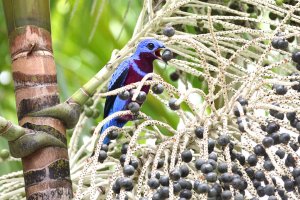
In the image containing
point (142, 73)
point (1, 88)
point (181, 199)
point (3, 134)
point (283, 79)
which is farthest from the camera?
point (1, 88)

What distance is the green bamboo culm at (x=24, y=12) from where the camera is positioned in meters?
2.09

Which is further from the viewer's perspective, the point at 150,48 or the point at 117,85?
the point at 117,85

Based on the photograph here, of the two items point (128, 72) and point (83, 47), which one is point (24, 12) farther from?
point (83, 47)

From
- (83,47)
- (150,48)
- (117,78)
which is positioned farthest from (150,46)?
(83,47)

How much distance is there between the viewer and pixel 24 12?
210 cm

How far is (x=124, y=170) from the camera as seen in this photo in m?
1.68

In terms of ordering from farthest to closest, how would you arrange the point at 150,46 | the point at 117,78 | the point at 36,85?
the point at 117,78 → the point at 150,46 → the point at 36,85

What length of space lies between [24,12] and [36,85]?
0.20 m

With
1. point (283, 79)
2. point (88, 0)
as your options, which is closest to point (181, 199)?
point (283, 79)

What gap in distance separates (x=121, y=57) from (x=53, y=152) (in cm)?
34

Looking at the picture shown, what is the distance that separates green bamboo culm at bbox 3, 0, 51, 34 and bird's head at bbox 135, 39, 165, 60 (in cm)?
32

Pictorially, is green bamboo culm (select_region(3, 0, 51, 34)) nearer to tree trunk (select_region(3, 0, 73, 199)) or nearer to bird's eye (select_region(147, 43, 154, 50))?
tree trunk (select_region(3, 0, 73, 199))

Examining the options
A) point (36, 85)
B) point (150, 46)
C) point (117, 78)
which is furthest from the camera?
point (117, 78)

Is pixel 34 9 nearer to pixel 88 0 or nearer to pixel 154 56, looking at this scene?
pixel 154 56
